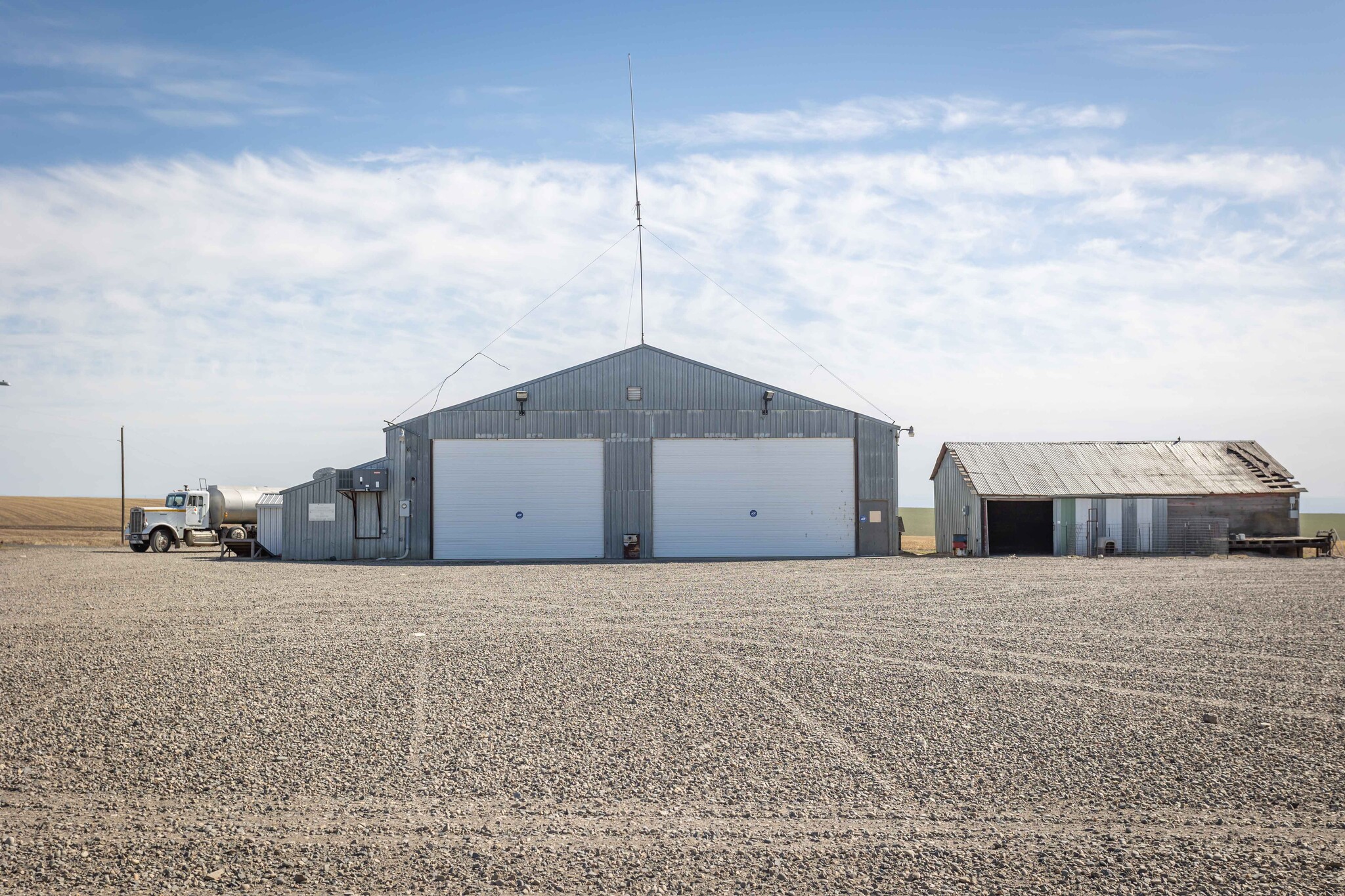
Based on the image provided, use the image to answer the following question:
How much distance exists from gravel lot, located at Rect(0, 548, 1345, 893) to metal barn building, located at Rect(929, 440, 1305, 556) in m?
19.3

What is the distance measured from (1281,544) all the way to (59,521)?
79.7 metres

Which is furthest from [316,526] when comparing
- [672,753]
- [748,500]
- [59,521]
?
[59,521]

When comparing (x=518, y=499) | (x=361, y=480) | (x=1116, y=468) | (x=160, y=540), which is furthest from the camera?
(x=160, y=540)

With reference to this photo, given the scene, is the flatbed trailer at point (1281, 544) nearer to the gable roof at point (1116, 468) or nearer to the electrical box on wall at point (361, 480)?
the gable roof at point (1116, 468)

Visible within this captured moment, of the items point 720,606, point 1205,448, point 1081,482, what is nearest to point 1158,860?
point 720,606

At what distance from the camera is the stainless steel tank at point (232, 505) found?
39.2 m

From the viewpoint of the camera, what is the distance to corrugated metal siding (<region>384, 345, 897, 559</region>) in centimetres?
3297

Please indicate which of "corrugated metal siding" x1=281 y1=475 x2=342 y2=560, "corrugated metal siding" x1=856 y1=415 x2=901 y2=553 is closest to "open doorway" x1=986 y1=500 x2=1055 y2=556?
"corrugated metal siding" x1=856 y1=415 x2=901 y2=553

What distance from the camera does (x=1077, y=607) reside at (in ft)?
56.6

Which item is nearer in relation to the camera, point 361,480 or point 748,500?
point 361,480

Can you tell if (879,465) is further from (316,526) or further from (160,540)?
(160,540)

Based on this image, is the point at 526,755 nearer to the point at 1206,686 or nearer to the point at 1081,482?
the point at 1206,686

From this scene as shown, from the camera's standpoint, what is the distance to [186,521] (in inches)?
1523

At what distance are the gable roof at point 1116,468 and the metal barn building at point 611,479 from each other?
5.94 meters
